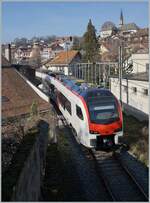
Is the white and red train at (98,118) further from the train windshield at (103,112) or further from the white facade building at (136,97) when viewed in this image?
the white facade building at (136,97)

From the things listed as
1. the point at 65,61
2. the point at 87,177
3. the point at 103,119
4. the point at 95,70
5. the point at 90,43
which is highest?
the point at 90,43

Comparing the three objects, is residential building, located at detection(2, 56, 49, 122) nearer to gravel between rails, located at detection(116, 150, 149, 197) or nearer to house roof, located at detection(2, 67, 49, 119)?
house roof, located at detection(2, 67, 49, 119)

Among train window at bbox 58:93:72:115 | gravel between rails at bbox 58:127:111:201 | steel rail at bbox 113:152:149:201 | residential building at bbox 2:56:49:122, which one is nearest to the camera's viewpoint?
steel rail at bbox 113:152:149:201

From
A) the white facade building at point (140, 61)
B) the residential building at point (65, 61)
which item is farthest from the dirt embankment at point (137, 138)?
the residential building at point (65, 61)

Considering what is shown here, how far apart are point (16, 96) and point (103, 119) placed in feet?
37.5

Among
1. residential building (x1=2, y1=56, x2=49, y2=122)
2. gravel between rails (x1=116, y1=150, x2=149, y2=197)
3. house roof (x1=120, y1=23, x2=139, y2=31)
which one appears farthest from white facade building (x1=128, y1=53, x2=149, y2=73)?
house roof (x1=120, y1=23, x2=139, y2=31)

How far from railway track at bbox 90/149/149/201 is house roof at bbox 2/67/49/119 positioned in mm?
8523

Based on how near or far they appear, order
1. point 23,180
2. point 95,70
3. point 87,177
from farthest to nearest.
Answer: point 95,70, point 87,177, point 23,180

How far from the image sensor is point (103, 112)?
1816cm

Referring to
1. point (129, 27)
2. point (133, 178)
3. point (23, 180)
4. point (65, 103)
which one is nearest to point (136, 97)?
point (65, 103)

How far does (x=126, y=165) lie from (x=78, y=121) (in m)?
3.71

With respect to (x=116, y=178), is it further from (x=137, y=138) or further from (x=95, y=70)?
(x=95, y=70)

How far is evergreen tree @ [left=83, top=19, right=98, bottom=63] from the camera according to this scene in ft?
273

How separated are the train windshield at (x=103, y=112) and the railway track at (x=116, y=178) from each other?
60.6 inches
